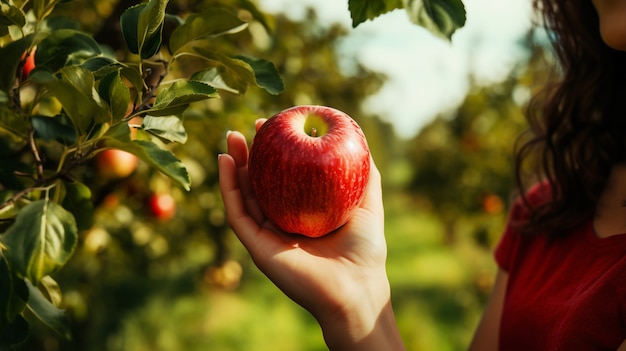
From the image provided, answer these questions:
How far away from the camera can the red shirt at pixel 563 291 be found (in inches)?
45.2

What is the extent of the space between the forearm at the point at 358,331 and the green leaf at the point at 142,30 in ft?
1.69

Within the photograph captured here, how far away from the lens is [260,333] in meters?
4.92

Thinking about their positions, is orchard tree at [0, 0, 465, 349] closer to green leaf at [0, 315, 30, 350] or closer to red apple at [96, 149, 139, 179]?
green leaf at [0, 315, 30, 350]

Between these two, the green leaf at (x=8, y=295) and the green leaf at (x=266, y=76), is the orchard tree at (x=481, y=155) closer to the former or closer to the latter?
the green leaf at (x=266, y=76)

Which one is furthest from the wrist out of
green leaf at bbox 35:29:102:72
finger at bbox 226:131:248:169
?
green leaf at bbox 35:29:102:72

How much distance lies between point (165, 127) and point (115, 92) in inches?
5.8

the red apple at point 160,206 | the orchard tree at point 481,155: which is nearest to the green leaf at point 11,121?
the red apple at point 160,206

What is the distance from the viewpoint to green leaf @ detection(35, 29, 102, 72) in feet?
2.84

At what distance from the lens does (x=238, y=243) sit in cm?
586

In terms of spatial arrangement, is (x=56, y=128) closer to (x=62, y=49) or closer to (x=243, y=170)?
(x=62, y=49)

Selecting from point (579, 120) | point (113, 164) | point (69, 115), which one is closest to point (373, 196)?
point (69, 115)

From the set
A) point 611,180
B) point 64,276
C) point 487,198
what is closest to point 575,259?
point 611,180

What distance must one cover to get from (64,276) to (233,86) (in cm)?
221

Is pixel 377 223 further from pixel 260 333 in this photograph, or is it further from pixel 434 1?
pixel 260 333
